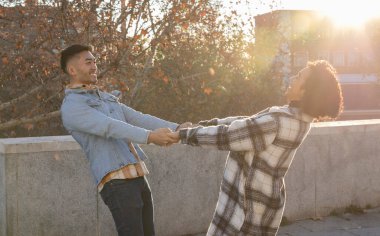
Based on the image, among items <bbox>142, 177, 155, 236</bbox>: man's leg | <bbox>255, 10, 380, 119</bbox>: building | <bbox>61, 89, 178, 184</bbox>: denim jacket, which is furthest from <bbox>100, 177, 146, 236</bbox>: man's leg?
<bbox>255, 10, 380, 119</bbox>: building

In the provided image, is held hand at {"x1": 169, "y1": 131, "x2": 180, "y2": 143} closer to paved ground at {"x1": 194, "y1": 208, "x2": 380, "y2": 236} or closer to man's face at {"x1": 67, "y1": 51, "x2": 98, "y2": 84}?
man's face at {"x1": 67, "y1": 51, "x2": 98, "y2": 84}

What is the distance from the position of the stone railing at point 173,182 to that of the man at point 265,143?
2.52 metres

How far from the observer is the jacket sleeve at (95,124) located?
10.8 feet

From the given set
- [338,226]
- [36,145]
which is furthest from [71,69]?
[338,226]

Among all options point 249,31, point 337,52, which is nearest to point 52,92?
point 249,31

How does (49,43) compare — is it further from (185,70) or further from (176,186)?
(185,70)

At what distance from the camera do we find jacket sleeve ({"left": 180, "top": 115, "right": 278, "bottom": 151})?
3.06 metres

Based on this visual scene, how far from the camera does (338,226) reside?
6570mm

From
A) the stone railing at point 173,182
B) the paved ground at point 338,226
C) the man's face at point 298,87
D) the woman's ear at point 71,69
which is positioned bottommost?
the paved ground at point 338,226

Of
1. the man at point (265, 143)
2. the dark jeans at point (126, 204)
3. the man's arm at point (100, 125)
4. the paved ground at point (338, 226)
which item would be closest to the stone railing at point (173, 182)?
the paved ground at point (338, 226)

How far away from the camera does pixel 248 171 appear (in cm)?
320

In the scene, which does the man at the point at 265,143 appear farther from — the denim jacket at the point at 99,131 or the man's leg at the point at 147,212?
the man's leg at the point at 147,212

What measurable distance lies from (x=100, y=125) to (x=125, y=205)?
531 mm

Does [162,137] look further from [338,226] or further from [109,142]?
[338,226]
